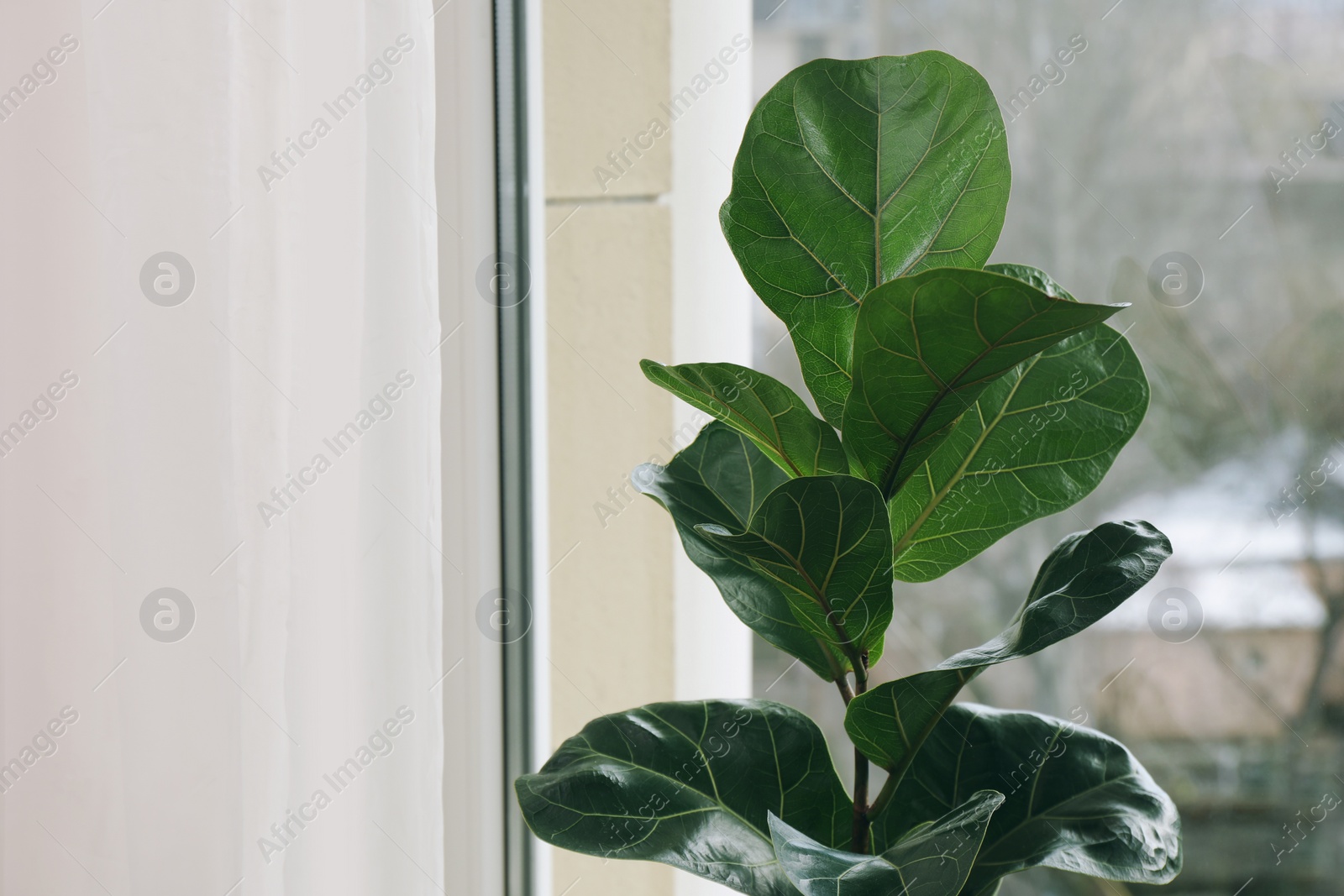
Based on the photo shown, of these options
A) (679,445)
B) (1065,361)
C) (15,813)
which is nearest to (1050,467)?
(1065,361)

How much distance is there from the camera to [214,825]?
0.55 m

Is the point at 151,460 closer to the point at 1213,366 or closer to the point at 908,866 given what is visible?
the point at 908,866

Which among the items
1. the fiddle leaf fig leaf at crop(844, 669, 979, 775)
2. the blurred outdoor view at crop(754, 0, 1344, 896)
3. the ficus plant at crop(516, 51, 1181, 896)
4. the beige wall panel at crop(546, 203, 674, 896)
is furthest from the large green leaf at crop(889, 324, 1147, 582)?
the blurred outdoor view at crop(754, 0, 1344, 896)

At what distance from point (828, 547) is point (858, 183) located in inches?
8.3

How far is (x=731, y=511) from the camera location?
562mm

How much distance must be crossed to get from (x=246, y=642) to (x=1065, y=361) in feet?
1.92

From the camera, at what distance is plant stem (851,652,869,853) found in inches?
19.6

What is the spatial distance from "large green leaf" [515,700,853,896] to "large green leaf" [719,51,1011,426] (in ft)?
0.86

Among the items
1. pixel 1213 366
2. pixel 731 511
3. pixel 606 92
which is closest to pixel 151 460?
pixel 731 511

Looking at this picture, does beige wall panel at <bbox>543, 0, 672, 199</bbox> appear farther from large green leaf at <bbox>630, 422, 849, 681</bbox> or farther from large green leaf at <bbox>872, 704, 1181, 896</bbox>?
large green leaf at <bbox>872, 704, 1181, 896</bbox>

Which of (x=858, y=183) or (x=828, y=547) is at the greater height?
(x=858, y=183)

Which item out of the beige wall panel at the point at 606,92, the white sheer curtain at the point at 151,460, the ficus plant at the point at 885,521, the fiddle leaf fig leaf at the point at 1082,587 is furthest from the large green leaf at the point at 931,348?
the beige wall panel at the point at 606,92

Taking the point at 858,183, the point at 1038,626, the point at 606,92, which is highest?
A: the point at 606,92

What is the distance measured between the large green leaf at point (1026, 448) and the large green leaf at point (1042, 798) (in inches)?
4.8
